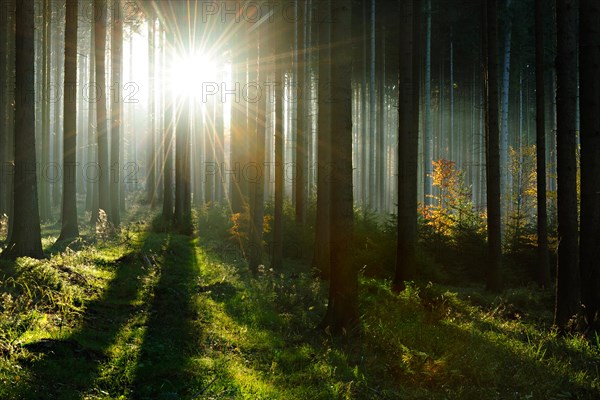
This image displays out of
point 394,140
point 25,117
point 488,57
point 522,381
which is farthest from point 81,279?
point 394,140

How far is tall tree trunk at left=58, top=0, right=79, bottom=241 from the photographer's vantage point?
16.0m

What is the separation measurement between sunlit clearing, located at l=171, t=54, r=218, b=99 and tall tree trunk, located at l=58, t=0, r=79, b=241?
775 cm

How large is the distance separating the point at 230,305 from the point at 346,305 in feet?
9.29

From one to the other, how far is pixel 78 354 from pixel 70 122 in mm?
11662

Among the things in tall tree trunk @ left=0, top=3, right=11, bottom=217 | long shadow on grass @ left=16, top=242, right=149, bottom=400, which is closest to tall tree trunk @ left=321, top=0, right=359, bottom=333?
long shadow on grass @ left=16, top=242, right=149, bottom=400

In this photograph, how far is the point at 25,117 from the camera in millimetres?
11344

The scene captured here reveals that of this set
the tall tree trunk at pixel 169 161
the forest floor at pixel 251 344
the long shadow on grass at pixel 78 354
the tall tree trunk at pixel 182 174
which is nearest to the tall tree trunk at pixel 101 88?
the tall tree trunk at pixel 169 161

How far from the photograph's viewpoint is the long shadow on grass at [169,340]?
5.89m

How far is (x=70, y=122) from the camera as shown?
16.3 metres

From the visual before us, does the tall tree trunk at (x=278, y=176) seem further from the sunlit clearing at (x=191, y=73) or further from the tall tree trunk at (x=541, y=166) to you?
the sunlit clearing at (x=191, y=73)

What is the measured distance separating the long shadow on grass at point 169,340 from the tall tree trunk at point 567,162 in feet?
20.5

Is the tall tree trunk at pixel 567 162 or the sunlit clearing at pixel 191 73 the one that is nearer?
the tall tree trunk at pixel 567 162

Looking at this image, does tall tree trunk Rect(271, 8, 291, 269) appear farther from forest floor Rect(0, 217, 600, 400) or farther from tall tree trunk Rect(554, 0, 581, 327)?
tall tree trunk Rect(554, 0, 581, 327)

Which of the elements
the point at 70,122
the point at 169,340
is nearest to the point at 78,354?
the point at 169,340
